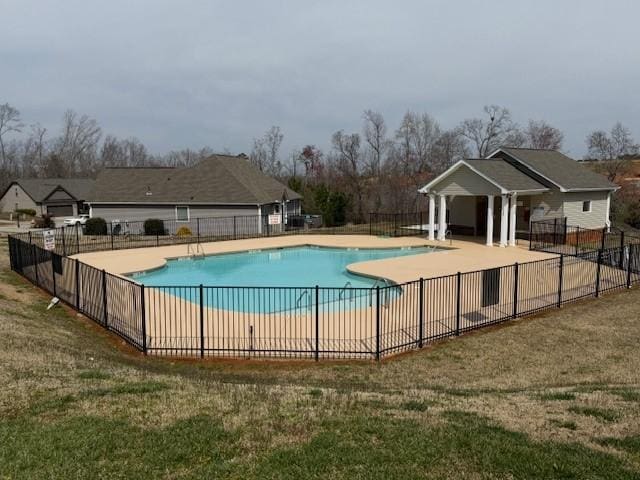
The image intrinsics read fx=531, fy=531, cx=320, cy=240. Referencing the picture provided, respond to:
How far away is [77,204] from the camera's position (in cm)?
5581

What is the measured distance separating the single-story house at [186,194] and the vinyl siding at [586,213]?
18.1 meters

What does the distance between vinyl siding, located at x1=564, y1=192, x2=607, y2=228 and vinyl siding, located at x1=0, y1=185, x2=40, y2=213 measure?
4986cm

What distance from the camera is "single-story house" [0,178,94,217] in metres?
54.4

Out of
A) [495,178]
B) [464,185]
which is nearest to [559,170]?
[495,178]

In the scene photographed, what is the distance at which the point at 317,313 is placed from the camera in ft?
33.3

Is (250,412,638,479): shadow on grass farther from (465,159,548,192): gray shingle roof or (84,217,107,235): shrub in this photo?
(84,217,107,235): shrub

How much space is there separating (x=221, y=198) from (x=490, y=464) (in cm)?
3188

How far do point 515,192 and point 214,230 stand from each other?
19.1 metres

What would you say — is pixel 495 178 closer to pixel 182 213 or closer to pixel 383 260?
pixel 383 260

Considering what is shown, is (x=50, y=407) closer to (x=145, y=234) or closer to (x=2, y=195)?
(x=145, y=234)

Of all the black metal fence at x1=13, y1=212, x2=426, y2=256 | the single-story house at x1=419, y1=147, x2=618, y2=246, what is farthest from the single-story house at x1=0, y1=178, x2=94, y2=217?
the single-story house at x1=419, y1=147, x2=618, y2=246

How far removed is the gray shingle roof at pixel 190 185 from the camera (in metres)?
35.5

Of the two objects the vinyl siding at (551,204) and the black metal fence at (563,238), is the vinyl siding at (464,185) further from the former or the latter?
the vinyl siding at (551,204)

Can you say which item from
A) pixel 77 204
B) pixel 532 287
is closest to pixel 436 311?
pixel 532 287
